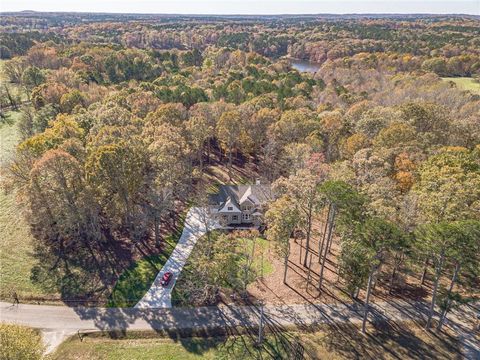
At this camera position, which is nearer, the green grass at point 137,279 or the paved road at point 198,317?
the paved road at point 198,317

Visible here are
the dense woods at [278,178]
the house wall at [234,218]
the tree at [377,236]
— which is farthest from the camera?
the house wall at [234,218]

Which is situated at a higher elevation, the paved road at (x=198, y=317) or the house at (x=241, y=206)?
the house at (x=241, y=206)

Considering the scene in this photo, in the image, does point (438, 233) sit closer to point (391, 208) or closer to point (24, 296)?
point (391, 208)

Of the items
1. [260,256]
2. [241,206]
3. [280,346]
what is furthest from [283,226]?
[241,206]

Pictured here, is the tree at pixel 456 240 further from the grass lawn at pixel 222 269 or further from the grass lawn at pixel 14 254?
the grass lawn at pixel 14 254

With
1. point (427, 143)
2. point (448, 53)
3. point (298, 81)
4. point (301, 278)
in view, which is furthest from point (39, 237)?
point (448, 53)

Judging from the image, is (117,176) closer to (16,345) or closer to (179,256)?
(179,256)

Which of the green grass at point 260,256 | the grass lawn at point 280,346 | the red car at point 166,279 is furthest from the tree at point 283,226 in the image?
the red car at point 166,279

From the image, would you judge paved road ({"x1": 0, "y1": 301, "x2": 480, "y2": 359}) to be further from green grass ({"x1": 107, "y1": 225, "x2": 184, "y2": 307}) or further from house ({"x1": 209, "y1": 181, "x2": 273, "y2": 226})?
house ({"x1": 209, "y1": 181, "x2": 273, "y2": 226})
